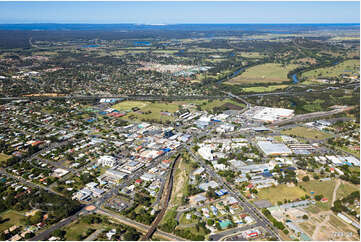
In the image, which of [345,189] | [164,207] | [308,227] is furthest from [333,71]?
[164,207]

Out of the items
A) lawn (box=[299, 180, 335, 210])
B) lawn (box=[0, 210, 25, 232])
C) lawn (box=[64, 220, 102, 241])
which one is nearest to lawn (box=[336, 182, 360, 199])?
lawn (box=[299, 180, 335, 210])

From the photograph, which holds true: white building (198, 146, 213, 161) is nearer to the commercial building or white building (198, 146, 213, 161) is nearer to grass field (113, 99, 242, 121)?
the commercial building

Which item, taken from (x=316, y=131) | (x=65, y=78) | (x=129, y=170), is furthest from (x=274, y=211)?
(x=65, y=78)

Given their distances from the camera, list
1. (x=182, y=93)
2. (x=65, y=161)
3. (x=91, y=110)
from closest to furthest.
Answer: (x=65, y=161) → (x=91, y=110) → (x=182, y=93)

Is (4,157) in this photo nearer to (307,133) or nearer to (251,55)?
(307,133)

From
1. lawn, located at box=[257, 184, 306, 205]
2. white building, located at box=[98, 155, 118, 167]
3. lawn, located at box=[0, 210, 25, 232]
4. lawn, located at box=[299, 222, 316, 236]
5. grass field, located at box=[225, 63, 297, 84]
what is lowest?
lawn, located at box=[0, 210, 25, 232]

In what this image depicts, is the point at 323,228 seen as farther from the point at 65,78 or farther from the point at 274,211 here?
the point at 65,78
